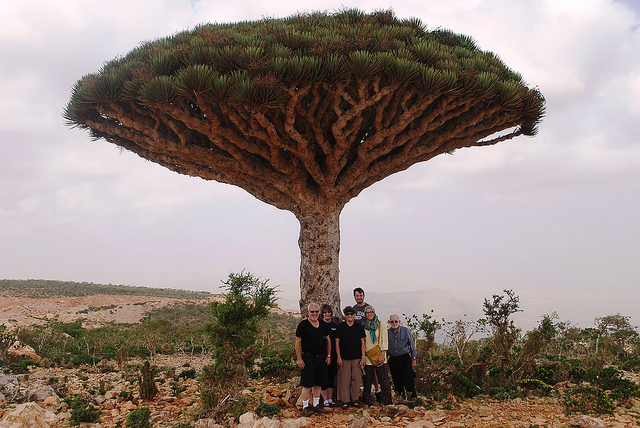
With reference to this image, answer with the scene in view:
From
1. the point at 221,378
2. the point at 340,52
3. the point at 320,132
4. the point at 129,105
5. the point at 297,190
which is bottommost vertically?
the point at 221,378

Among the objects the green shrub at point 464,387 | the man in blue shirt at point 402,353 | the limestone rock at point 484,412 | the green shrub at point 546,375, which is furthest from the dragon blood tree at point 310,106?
the green shrub at point 546,375

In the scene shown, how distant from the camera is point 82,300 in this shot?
27.4 m

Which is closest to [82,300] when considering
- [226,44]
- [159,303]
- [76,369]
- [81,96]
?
[159,303]

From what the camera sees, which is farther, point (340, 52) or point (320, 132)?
point (320, 132)

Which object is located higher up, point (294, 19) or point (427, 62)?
point (294, 19)

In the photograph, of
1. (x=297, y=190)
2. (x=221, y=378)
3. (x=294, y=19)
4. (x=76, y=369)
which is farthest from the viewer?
(x=76, y=369)

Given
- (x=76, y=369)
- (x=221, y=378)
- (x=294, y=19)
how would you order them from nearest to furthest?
1. (x=221, y=378)
2. (x=294, y=19)
3. (x=76, y=369)

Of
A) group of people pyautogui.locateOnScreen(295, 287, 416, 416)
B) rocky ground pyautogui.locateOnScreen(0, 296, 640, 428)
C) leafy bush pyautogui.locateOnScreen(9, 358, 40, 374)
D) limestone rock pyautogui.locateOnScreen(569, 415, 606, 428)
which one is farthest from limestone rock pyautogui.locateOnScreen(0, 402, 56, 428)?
limestone rock pyautogui.locateOnScreen(569, 415, 606, 428)

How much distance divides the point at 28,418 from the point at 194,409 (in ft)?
6.67

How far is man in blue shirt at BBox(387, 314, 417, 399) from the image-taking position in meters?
6.42

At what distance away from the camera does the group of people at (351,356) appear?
585 cm

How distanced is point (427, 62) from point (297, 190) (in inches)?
121

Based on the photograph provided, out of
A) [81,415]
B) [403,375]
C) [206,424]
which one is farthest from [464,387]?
[81,415]

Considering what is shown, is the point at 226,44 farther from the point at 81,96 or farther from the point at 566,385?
the point at 566,385
